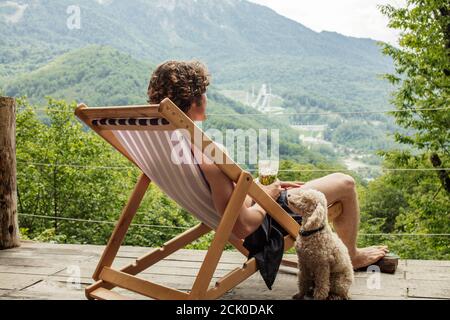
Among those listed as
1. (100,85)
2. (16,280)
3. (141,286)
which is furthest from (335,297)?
(100,85)

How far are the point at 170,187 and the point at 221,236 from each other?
36 centimetres

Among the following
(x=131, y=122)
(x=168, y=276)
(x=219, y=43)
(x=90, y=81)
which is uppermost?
(x=219, y=43)

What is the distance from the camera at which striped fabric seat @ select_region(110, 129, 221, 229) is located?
1874mm

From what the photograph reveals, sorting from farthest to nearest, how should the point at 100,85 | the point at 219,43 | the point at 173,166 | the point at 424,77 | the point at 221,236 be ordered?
the point at 219,43 < the point at 100,85 < the point at 424,77 < the point at 173,166 < the point at 221,236

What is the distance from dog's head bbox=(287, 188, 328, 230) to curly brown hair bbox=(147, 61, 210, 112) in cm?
50

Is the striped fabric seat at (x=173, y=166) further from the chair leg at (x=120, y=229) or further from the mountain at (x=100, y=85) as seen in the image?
the mountain at (x=100, y=85)

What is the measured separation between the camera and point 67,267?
2.70 meters

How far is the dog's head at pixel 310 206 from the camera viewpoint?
6.44ft

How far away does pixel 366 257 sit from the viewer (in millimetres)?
2547

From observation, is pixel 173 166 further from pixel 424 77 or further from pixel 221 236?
pixel 424 77
